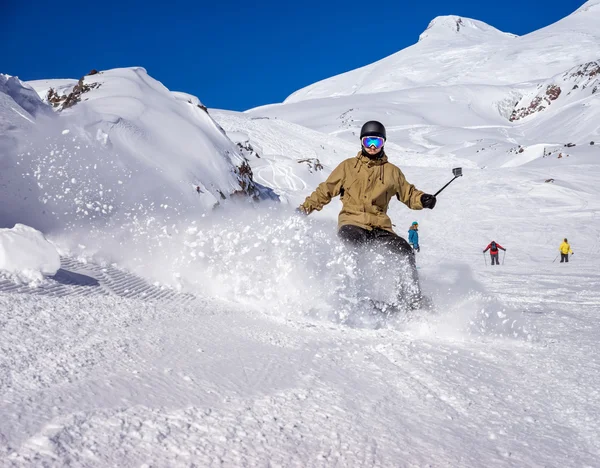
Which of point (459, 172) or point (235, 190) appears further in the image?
point (235, 190)

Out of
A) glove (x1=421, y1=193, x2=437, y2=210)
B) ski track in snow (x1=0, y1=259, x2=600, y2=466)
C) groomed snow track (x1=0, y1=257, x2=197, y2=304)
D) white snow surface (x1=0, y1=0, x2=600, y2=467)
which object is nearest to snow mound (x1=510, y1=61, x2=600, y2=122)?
white snow surface (x1=0, y1=0, x2=600, y2=467)

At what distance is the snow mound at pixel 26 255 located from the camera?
3051 mm

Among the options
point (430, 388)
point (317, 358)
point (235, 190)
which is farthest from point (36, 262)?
point (235, 190)

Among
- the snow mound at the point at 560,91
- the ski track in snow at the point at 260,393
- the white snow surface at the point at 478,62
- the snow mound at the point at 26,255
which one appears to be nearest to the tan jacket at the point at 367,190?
the ski track in snow at the point at 260,393

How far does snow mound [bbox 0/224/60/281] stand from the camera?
10.0 ft

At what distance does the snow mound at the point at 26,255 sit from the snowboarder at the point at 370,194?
229 cm

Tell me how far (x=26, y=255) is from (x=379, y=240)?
2734mm

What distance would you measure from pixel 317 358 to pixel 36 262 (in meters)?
1.87

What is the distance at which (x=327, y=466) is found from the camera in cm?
128

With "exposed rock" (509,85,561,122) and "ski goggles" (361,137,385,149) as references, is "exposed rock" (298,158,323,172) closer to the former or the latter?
"ski goggles" (361,137,385,149)

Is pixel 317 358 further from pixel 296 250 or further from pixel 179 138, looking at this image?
pixel 179 138

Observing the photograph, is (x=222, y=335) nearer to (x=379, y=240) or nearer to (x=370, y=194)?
(x=379, y=240)

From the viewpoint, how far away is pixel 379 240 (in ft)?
15.1

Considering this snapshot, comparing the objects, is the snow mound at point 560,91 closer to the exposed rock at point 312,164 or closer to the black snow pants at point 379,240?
the exposed rock at point 312,164
